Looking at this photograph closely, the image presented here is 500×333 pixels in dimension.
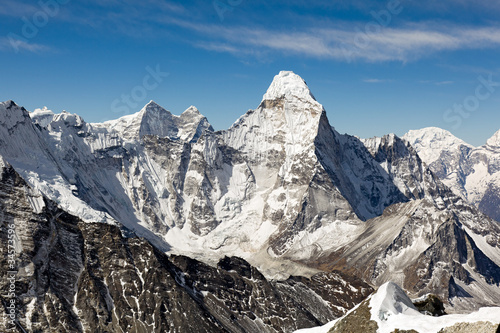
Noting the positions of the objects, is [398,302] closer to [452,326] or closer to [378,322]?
[378,322]

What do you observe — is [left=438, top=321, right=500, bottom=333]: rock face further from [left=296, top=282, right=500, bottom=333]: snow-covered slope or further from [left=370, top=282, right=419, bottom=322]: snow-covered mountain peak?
[left=370, top=282, right=419, bottom=322]: snow-covered mountain peak

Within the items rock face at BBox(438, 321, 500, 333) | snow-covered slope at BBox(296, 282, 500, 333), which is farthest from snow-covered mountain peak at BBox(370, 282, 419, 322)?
rock face at BBox(438, 321, 500, 333)

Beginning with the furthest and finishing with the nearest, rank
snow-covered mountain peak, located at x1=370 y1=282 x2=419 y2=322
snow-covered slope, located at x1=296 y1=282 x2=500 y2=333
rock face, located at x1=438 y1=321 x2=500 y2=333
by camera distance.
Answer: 1. snow-covered mountain peak, located at x1=370 y1=282 x2=419 y2=322
2. snow-covered slope, located at x1=296 y1=282 x2=500 y2=333
3. rock face, located at x1=438 y1=321 x2=500 y2=333

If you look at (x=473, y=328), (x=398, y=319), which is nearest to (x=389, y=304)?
(x=398, y=319)

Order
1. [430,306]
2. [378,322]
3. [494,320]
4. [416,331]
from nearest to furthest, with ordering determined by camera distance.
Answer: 1. [494,320]
2. [416,331]
3. [378,322]
4. [430,306]

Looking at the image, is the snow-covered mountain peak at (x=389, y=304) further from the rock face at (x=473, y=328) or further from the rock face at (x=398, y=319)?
→ the rock face at (x=473, y=328)

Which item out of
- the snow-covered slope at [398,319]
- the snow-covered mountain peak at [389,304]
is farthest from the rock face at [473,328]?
the snow-covered mountain peak at [389,304]

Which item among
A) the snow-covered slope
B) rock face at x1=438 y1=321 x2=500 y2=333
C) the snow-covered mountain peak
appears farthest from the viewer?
the snow-covered mountain peak

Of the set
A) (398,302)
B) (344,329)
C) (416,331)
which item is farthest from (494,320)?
(344,329)
